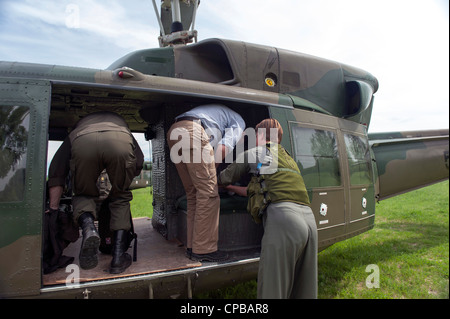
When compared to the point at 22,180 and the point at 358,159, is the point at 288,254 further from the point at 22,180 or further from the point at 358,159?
the point at 358,159

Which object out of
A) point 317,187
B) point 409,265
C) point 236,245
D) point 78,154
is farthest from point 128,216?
point 409,265

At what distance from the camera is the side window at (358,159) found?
13.4 ft

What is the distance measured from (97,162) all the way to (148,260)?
1.03m

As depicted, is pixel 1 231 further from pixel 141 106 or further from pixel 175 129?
pixel 141 106

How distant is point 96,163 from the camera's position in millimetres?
2660

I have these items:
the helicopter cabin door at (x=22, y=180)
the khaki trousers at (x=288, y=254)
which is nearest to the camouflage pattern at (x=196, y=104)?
the helicopter cabin door at (x=22, y=180)

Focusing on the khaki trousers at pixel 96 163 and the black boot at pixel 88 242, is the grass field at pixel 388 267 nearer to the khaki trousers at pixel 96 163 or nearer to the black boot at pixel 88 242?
the black boot at pixel 88 242

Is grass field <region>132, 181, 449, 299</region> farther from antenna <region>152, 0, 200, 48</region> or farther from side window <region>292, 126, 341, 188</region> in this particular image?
antenna <region>152, 0, 200, 48</region>

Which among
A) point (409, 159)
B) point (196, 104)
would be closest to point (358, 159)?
point (409, 159)

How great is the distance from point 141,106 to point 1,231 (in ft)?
6.57

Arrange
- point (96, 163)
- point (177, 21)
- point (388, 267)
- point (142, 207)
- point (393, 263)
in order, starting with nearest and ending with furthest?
1. point (96, 163)
2. point (388, 267)
3. point (393, 263)
4. point (177, 21)
5. point (142, 207)

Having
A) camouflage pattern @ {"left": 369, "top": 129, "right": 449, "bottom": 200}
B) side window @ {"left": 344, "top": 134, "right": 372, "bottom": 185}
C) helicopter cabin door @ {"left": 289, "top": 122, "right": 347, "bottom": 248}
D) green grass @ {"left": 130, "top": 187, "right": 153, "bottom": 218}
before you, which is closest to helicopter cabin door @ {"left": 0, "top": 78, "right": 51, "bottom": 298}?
helicopter cabin door @ {"left": 289, "top": 122, "right": 347, "bottom": 248}

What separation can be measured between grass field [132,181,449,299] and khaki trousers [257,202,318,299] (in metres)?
1.50
